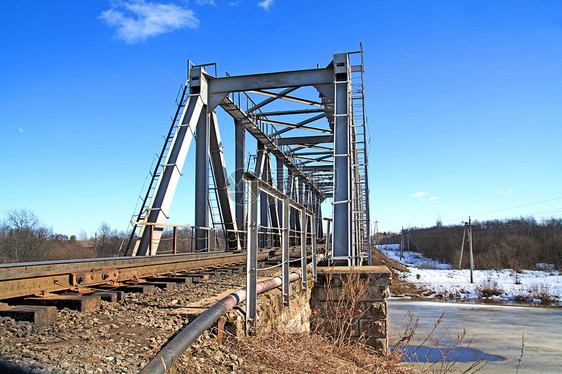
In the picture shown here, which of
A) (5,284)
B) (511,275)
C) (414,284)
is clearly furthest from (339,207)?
(511,275)

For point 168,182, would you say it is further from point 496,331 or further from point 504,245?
point 504,245

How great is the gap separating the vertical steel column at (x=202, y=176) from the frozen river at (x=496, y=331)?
790cm

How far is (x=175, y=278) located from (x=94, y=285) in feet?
4.28

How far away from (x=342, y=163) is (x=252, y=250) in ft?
26.2

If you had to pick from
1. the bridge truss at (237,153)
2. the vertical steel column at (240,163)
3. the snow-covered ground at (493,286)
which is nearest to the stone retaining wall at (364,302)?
the bridge truss at (237,153)

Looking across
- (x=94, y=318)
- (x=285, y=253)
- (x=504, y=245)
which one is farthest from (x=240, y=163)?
(x=504, y=245)

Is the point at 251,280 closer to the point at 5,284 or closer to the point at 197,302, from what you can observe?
the point at 197,302

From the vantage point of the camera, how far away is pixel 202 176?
14148 mm

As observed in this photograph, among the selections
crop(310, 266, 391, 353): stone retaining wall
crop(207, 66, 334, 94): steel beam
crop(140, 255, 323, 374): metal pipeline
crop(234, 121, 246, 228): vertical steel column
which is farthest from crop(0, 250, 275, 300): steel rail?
crop(234, 121, 246, 228): vertical steel column

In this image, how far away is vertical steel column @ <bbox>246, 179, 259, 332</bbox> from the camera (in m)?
3.96

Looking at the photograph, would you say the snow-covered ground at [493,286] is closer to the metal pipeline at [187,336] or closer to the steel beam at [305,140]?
the steel beam at [305,140]

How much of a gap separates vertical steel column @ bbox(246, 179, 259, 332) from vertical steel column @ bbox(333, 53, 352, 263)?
585 cm

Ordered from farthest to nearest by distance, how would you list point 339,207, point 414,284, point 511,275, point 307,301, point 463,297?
point 511,275 → point 414,284 → point 463,297 → point 339,207 → point 307,301

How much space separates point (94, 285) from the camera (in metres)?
5.59
